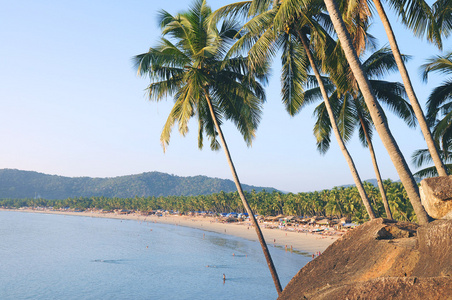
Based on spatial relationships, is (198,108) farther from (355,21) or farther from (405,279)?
(405,279)

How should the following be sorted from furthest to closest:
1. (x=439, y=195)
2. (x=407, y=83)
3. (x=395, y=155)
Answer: (x=407, y=83)
(x=395, y=155)
(x=439, y=195)

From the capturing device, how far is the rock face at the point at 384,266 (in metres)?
3.91

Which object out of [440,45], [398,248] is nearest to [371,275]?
[398,248]

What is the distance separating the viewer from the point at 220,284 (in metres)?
36.3

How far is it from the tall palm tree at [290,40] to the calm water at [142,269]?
22.7m

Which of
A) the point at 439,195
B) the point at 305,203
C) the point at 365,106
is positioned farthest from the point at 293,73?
the point at 305,203

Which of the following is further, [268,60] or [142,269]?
[142,269]

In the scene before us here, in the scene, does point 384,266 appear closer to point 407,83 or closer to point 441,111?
point 407,83

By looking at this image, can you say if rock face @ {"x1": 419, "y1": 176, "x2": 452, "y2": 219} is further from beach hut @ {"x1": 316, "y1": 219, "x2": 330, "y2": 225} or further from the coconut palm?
beach hut @ {"x1": 316, "y1": 219, "x2": 330, "y2": 225}

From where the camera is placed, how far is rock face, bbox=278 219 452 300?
391 cm

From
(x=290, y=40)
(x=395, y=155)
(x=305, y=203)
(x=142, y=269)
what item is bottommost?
(x=142, y=269)

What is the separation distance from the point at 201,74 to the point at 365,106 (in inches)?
384

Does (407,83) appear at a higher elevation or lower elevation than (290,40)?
lower

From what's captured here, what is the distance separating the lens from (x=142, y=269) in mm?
45156
